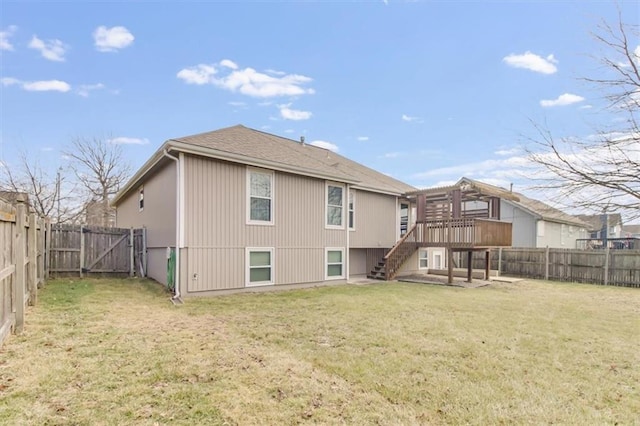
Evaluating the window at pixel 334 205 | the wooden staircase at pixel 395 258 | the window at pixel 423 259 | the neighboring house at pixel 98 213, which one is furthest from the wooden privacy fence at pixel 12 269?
the neighboring house at pixel 98 213

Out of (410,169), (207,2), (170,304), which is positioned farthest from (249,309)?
(410,169)

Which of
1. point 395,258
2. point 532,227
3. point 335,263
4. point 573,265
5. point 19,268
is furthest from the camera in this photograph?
point 532,227

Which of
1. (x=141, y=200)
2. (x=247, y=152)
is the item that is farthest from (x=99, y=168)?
(x=247, y=152)

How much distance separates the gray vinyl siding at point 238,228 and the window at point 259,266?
0.48 ft

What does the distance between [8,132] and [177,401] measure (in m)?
23.6

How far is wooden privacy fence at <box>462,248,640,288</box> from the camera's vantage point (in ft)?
45.5

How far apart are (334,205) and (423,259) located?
6605mm

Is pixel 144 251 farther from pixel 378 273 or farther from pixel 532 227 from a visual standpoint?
pixel 532 227

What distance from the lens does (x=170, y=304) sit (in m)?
7.35

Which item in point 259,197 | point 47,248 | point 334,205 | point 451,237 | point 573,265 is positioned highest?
point 259,197

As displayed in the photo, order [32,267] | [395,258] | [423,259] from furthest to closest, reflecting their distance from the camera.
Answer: [423,259]
[395,258]
[32,267]

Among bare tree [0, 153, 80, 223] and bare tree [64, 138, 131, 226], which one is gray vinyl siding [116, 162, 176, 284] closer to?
bare tree [0, 153, 80, 223]

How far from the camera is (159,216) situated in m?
10.3

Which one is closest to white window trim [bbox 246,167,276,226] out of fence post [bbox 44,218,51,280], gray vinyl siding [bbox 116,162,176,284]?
gray vinyl siding [bbox 116,162,176,284]
